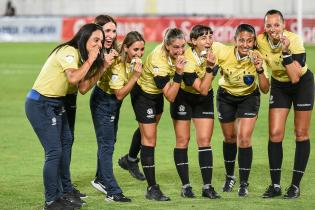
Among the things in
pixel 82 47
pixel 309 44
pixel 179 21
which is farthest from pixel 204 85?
pixel 179 21

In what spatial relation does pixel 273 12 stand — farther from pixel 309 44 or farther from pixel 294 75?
pixel 309 44

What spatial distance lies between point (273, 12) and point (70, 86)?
2.44 m

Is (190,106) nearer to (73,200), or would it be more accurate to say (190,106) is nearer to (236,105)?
(236,105)

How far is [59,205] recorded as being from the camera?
9.42m

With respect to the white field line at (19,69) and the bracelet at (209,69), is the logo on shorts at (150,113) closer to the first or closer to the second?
the bracelet at (209,69)

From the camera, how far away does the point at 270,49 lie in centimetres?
1020

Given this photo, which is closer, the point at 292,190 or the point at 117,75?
the point at 117,75

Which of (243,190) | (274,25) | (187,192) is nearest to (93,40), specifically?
(274,25)

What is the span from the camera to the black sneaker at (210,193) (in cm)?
1019

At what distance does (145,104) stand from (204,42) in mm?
1019

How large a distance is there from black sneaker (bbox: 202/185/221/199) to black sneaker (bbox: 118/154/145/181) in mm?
1558

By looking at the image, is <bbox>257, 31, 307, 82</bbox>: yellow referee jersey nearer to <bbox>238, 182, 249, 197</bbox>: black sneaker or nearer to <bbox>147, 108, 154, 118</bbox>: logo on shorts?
<bbox>238, 182, 249, 197</bbox>: black sneaker

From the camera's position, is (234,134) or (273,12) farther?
(234,134)

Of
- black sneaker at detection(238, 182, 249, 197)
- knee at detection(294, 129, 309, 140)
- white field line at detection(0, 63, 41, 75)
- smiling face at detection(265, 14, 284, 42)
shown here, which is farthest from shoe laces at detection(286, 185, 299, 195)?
white field line at detection(0, 63, 41, 75)
